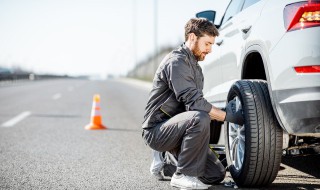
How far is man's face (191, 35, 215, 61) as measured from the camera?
3693 mm

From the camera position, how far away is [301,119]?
9.88ft

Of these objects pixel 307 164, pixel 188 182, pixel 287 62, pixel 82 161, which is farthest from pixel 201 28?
pixel 82 161

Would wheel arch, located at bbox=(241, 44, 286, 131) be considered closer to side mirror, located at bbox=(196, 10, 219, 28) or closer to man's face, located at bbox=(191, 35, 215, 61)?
man's face, located at bbox=(191, 35, 215, 61)

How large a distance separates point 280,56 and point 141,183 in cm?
171

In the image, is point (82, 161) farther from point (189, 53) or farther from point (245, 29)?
point (245, 29)

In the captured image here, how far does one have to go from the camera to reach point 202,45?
3.73 metres

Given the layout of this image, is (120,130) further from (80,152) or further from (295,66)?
(295,66)

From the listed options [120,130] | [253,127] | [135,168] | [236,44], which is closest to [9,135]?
[120,130]

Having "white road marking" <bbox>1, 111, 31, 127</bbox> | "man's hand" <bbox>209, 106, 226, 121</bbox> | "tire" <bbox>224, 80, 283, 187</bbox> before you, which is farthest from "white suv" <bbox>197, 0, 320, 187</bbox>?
"white road marking" <bbox>1, 111, 31, 127</bbox>

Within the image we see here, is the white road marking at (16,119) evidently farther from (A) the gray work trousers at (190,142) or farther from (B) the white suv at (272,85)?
(B) the white suv at (272,85)

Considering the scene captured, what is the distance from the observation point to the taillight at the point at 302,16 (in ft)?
9.80

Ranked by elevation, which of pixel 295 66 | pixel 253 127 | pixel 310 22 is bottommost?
pixel 253 127

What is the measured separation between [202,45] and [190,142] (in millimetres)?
835

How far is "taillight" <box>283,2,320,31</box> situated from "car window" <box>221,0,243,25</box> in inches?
65.4
